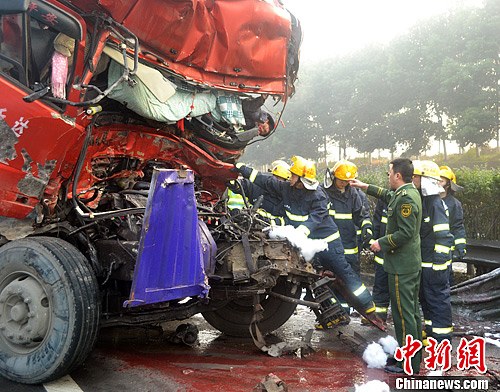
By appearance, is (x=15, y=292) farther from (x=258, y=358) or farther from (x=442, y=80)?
(x=442, y=80)

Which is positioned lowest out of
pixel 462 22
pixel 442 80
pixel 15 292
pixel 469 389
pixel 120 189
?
pixel 469 389

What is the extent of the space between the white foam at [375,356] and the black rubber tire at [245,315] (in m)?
0.79

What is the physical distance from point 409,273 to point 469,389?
0.90 m

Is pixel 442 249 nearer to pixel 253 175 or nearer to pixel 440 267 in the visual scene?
pixel 440 267

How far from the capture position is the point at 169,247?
320cm

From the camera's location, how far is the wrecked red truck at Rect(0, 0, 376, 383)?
3162 millimetres

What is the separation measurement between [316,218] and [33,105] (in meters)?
3.07

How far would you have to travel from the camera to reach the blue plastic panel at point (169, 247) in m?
3.12

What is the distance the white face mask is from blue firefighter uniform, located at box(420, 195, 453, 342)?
0.06 metres

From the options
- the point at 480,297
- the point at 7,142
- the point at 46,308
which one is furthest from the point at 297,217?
the point at 7,142

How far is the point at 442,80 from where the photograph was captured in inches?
894

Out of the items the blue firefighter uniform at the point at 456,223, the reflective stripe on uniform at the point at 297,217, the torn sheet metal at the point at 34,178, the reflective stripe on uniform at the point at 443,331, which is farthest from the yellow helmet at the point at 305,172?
the torn sheet metal at the point at 34,178

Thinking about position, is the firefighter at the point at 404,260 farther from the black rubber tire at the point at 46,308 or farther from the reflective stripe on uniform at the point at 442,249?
the black rubber tire at the point at 46,308

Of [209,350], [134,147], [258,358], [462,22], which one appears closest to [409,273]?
[258,358]
